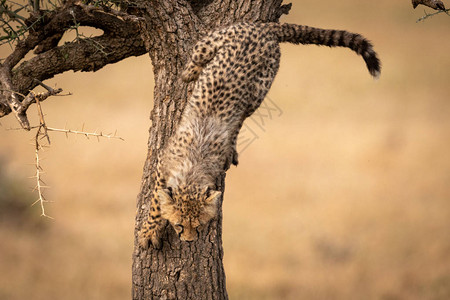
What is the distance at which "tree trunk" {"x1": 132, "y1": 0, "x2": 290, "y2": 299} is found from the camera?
4.06m

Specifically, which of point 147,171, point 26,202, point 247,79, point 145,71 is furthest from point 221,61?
point 145,71

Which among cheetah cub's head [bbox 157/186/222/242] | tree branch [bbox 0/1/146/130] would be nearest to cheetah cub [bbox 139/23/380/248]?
cheetah cub's head [bbox 157/186/222/242]

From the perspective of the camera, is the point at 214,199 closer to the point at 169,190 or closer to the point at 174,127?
the point at 169,190

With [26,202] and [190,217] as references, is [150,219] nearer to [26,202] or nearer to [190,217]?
[190,217]

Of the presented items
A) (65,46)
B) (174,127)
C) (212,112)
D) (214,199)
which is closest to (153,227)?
(214,199)

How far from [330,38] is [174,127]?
1304 mm

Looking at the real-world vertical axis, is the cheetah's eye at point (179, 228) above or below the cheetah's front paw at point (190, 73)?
below

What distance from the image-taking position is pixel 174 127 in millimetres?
4164

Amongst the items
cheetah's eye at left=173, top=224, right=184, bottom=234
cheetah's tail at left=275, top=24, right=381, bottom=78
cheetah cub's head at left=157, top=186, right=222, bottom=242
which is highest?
cheetah's tail at left=275, top=24, right=381, bottom=78

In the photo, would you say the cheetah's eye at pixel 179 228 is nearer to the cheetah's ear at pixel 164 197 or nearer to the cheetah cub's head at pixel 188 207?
the cheetah cub's head at pixel 188 207

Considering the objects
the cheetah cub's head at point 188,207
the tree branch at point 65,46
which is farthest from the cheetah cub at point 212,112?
the tree branch at point 65,46

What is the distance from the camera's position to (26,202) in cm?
1176

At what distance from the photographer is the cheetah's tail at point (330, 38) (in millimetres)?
4410

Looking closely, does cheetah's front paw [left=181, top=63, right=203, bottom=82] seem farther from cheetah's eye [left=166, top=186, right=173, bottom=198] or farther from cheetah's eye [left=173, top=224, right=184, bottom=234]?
cheetah's eye [left=173, top=224, right=184, bottom=234]
